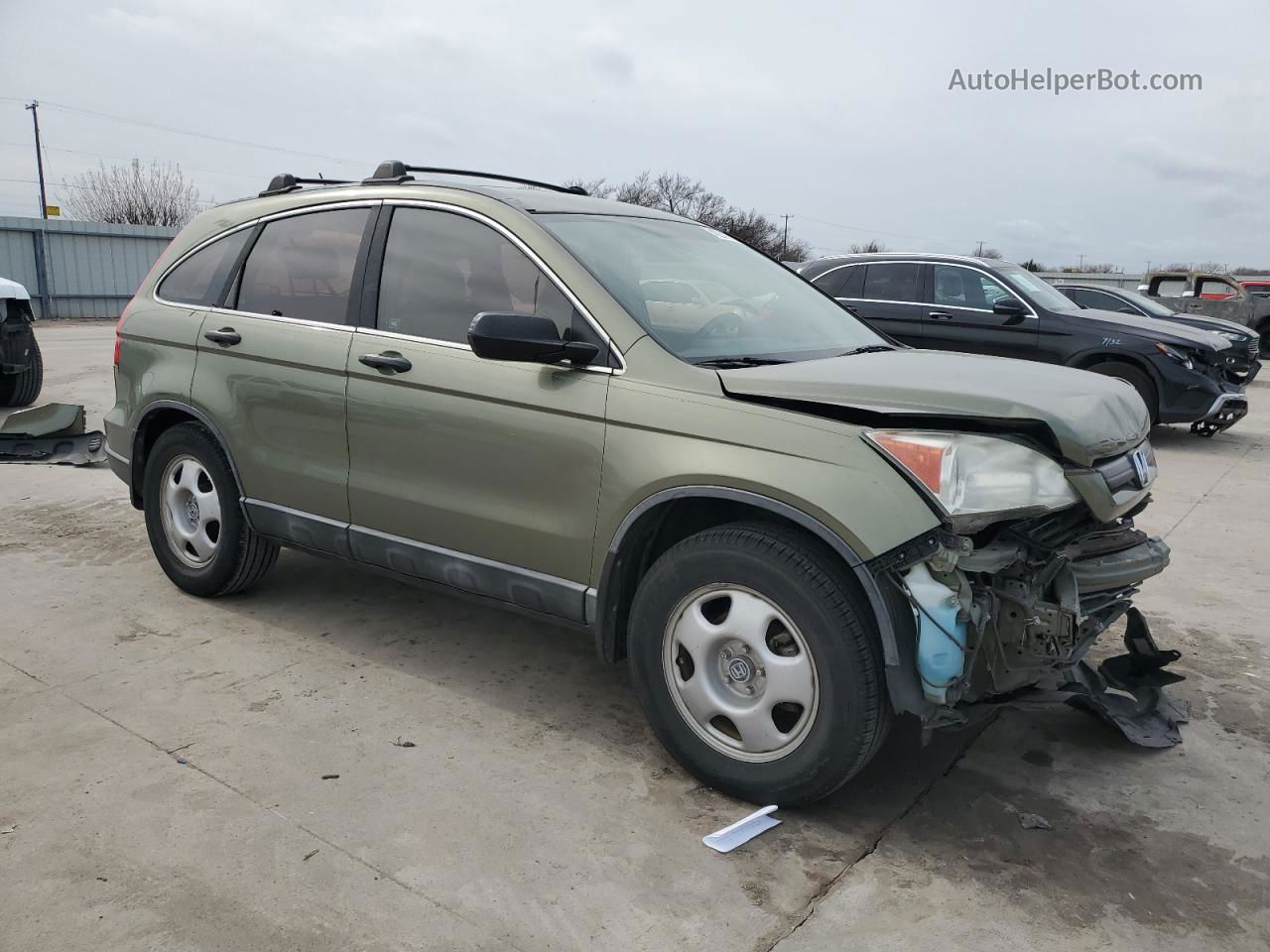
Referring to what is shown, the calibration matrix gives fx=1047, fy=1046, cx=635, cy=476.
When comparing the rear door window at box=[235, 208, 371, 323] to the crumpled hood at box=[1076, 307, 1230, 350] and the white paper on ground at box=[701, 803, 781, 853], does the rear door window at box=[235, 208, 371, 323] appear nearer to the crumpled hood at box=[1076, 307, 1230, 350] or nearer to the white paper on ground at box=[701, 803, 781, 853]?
the white paper on ground at box=[701, 803, 781, 853]

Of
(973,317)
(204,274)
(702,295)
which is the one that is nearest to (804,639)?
(702,295)

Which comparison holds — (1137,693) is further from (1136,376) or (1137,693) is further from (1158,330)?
(1158,330)

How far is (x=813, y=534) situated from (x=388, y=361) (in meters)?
1.74

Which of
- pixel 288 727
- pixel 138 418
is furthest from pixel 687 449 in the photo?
pixel 138 418

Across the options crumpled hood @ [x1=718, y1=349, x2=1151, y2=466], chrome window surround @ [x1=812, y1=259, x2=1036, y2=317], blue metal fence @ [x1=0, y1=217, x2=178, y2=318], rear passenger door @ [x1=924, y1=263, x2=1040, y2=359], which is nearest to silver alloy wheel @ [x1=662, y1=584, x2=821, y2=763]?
crumpled hood @ [x1=718, y1=349, x2=1151, y2=466]

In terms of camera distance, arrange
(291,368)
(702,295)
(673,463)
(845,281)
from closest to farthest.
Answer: (673,463) → (702,295) → (291,368) → (845,281)

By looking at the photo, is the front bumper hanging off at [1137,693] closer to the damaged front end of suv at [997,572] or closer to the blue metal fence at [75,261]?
the damaged front end of suv at [997,572]

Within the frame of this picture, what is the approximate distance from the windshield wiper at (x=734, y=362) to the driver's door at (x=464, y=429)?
32 cm

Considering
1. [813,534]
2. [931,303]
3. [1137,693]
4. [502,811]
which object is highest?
[931,303]

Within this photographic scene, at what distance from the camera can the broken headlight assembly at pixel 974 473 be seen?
2701mm

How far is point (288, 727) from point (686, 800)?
1.39 m

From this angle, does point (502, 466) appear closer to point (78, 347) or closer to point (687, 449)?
point (687, 449)

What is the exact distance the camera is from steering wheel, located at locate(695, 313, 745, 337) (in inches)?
137

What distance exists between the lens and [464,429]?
11.7 feet
